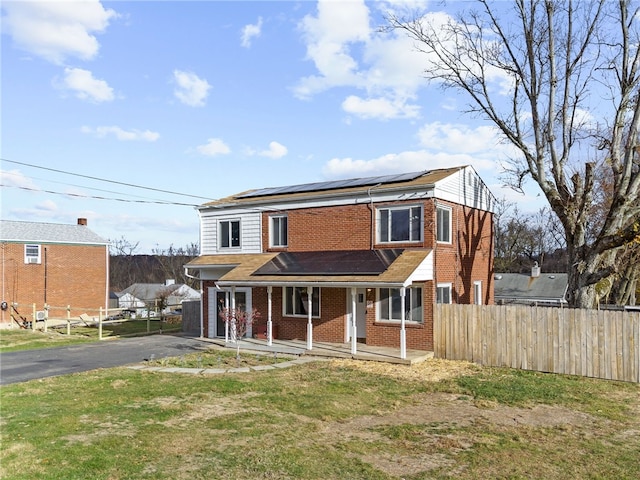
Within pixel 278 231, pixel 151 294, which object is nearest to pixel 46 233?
pixel 278 231

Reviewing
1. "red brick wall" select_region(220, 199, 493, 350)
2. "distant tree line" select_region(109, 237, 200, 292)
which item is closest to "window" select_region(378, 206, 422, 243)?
"red brick wall" select_region(220, 199, 493, 350)

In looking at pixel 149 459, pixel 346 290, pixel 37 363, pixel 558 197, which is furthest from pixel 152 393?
pixel 558 197

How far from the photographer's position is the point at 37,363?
16.9m

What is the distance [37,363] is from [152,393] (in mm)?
7067

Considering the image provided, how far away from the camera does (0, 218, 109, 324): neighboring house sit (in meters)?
31.4

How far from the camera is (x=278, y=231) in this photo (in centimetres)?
2227

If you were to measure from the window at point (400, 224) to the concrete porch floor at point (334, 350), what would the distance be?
409 centimetres

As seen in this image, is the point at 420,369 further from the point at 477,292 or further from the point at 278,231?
the point at 278,231

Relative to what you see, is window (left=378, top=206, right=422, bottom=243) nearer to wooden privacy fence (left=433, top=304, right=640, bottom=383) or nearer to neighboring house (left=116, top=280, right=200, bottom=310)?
wooden privacy fence (left=433, top=304, right=640, bottom=383)

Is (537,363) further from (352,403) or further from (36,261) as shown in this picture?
(36,261)

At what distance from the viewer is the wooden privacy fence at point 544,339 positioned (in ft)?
Result: 46.8

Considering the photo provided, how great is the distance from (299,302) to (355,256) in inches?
130

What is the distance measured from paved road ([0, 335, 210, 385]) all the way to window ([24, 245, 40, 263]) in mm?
13482

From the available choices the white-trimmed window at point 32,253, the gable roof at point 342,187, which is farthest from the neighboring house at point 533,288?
the white-trimmed window at point 32,253
